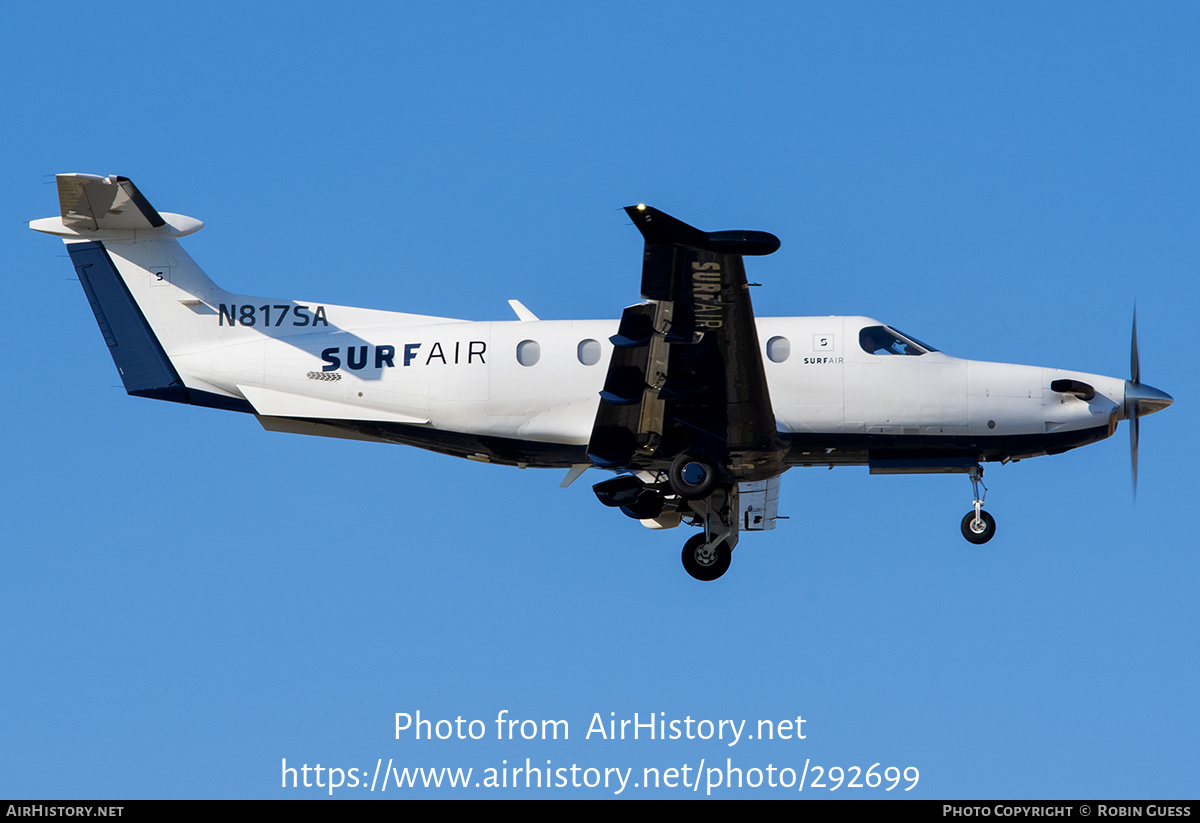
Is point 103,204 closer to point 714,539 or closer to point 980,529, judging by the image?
point 714,539

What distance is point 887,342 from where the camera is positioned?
58.1 feet

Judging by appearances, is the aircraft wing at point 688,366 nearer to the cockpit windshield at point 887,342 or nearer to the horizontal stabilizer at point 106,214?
the cockpit windshield at point 887,342

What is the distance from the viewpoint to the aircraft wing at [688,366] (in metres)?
14.6

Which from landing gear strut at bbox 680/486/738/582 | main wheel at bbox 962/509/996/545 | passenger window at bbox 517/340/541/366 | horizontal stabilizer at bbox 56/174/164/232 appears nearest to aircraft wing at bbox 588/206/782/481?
passenger window at bbox 517/340/541/366

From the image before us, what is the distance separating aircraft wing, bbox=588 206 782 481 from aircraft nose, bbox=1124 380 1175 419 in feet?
15.9

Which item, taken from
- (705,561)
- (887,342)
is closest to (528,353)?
(705,561)

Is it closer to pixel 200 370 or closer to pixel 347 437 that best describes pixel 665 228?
pixel 347 437

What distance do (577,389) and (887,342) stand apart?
4.16 meters

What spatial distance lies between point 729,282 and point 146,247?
9.02m

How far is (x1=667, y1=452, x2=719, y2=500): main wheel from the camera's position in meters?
17.1

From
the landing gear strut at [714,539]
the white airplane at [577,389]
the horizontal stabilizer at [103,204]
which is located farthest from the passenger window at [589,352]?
the horizontal stabilizer at [103,204]

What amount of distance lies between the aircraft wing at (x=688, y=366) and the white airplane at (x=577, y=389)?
3cm
